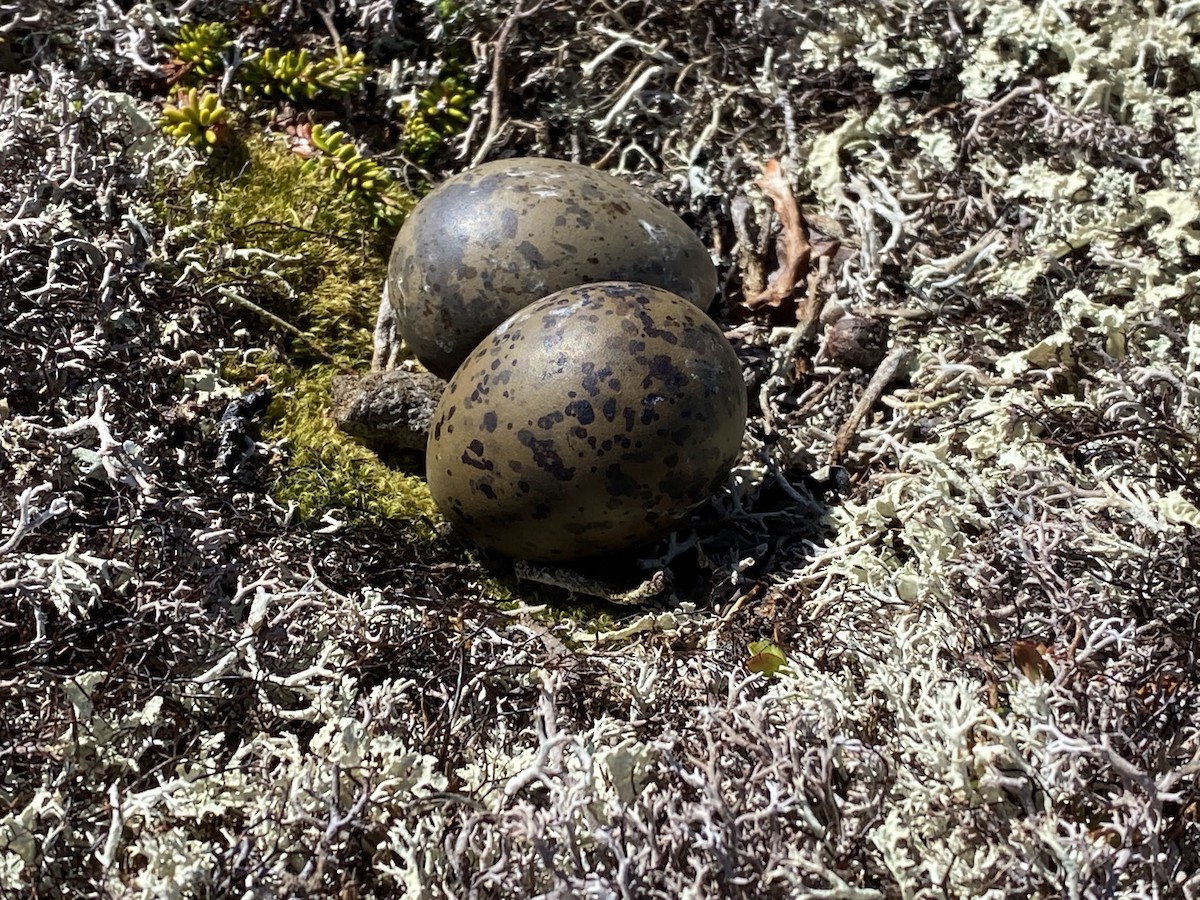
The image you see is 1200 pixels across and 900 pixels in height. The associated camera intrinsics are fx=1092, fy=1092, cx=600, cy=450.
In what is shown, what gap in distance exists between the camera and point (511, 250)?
2676 millimetres

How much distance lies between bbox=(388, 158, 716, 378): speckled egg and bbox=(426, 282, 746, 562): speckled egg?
0.13 meters

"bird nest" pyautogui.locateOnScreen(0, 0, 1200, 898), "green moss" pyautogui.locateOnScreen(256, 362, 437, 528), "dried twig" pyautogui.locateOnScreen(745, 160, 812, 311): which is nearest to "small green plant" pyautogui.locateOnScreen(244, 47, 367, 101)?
"bird nest" pyautogui.locateOnScreen(0, 0, 1200, 898)

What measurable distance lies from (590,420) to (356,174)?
54.1 inches

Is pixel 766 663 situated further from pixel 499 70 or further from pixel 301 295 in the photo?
pixel 499 70

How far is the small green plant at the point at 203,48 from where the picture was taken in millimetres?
3412

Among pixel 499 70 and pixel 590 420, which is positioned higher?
pixel 499 70

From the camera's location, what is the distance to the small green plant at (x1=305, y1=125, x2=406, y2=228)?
3285 millimetres

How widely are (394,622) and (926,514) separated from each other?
50.3 inches

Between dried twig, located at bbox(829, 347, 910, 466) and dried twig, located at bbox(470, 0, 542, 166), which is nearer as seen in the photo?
dried twig, located at bbox(829, 347, 910, 466)

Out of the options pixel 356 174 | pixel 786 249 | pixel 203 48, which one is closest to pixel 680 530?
pixel 786 249

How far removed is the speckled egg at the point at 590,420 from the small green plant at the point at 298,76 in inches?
53.4

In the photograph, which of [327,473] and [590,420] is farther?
[327,473]

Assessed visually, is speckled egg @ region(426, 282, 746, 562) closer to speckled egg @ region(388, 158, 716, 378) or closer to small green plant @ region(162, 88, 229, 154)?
speckled egg @ region(388, 158, 716, 378)

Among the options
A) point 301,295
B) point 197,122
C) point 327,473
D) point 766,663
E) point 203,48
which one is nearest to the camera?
point 766,663
